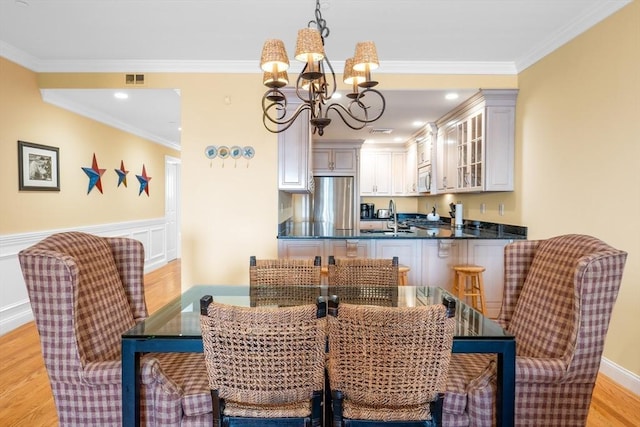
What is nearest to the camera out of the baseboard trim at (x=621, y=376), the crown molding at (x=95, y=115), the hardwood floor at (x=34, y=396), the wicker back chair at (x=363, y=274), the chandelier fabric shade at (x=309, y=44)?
the chandelier fabric shade at (x=309, y=44)

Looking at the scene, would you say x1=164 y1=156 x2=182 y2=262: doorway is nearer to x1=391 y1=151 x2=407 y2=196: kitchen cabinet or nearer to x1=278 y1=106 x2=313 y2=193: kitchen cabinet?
x1=391 y1=151 x2=407 y2=196: kitchen cabinet

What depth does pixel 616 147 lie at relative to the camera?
2.62m

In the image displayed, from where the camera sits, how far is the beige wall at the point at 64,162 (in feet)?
12.0

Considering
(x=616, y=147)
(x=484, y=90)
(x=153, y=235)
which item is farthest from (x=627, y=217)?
(x=153, y=235)

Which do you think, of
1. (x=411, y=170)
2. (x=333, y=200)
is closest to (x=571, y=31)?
(x=411, y=170)

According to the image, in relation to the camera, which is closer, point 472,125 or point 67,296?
point 67,296

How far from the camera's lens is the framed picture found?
3.83 metres

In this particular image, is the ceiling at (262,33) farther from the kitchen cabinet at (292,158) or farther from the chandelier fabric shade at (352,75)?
the chandelier fabric shade at (352,75)

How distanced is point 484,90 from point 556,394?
10.2ft

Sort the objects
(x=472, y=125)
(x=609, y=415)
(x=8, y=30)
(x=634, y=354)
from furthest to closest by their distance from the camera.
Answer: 1. (x=472, y=125)
2. (x=8, y=30)
3. (x=634, y=354)
4. (x=609, y=415)

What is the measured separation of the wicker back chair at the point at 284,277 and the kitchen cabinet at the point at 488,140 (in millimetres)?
2449

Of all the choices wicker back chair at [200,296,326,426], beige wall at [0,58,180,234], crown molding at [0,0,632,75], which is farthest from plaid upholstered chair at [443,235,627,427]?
beige wall at [0,58,180,234]

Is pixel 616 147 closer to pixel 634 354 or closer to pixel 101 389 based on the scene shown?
pixel 634 354

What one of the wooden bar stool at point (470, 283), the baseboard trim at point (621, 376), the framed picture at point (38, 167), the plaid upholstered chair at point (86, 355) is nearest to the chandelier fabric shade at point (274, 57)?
the plaid upholstered chair at point (86, 355)
